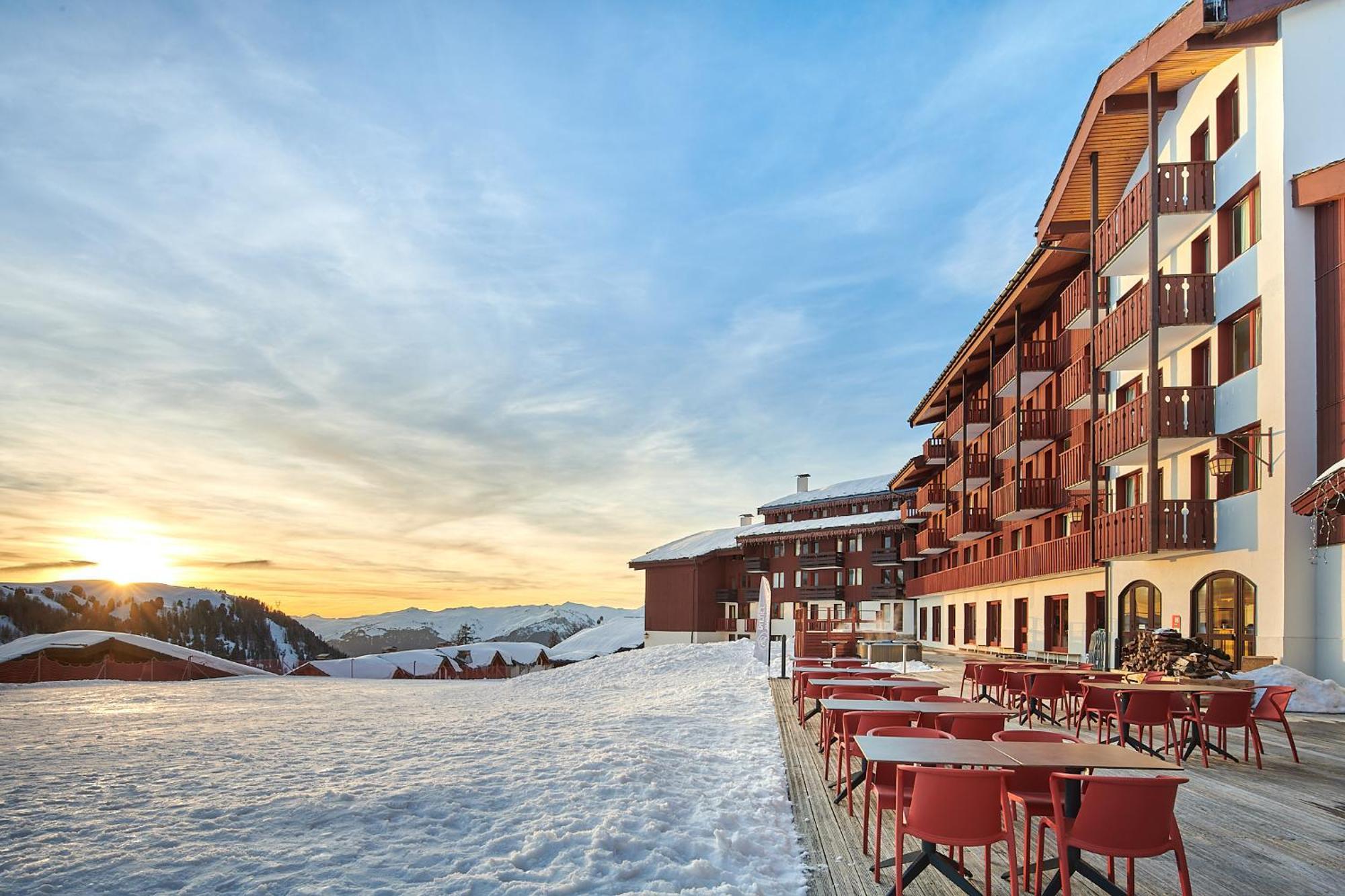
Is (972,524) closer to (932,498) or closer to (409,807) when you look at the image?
(932,498)

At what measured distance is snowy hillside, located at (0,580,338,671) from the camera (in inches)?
3890

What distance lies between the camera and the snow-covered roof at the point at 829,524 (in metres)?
54.1

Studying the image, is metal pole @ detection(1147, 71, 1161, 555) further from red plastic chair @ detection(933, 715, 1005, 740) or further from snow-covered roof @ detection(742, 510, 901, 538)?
snow-covered roof @ detection(742, 510, 901, 538)

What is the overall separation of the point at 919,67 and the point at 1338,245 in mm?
8808

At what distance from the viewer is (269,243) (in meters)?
20.7

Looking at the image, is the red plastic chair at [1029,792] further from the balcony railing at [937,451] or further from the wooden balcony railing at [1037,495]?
the balcony railing at [937,451]

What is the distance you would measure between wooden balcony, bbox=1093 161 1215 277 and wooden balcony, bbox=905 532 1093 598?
7672 millimetres

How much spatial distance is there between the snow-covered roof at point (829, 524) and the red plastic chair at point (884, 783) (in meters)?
47.5

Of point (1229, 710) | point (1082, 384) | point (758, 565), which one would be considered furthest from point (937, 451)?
point (1229, 710)

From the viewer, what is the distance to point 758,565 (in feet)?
197

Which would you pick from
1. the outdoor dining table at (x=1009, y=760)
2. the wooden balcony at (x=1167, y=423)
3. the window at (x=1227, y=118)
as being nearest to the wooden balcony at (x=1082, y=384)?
the wooden balcony at (x=1167, y=423)

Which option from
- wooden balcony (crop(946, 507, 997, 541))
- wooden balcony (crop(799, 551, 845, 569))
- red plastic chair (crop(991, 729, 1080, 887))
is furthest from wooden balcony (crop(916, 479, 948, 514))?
red plastic chair (crop(991, 729, 1080, 887))

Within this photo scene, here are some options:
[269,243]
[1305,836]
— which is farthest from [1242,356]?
[269,243]

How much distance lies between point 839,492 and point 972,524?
24.2m
